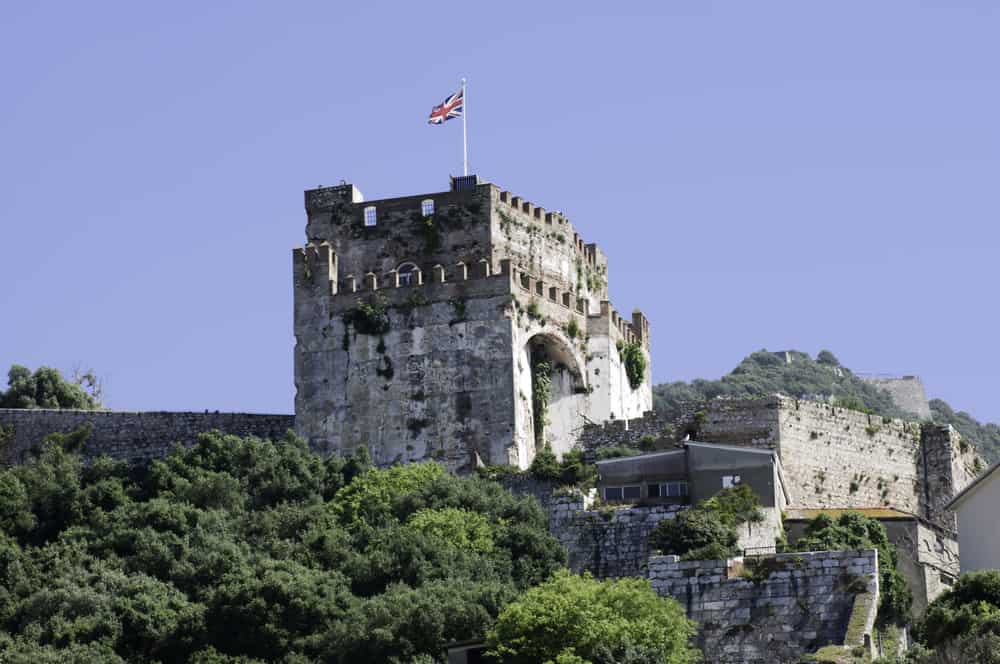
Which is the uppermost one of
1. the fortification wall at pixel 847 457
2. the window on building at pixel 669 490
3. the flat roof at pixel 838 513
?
the fortification wall at pixel 847 457

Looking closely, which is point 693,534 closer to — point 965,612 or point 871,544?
point 871,544

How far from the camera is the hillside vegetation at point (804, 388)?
114750 millimetres

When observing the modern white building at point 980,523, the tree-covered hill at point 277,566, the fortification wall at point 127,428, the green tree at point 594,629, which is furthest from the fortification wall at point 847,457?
the green tree at point 594,629

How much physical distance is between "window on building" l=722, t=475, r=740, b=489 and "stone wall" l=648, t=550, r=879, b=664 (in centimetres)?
628

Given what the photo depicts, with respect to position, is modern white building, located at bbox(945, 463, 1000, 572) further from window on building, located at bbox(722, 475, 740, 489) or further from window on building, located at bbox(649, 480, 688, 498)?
window on building, located at bbox(649, 480, 688, 498)

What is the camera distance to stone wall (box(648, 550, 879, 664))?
5234cm

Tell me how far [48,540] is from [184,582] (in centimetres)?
685

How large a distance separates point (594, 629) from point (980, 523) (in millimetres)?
10552

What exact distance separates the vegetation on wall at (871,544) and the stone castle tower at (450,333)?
9.98 metres

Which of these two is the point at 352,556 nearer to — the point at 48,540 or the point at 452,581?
the point at 452,581

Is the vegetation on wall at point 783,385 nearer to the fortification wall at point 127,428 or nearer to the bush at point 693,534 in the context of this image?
the fortification wall at point 127,428

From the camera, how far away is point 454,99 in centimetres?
7262

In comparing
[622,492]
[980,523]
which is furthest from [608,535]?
[980,523]

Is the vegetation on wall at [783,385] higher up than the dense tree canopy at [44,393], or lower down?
higher up
